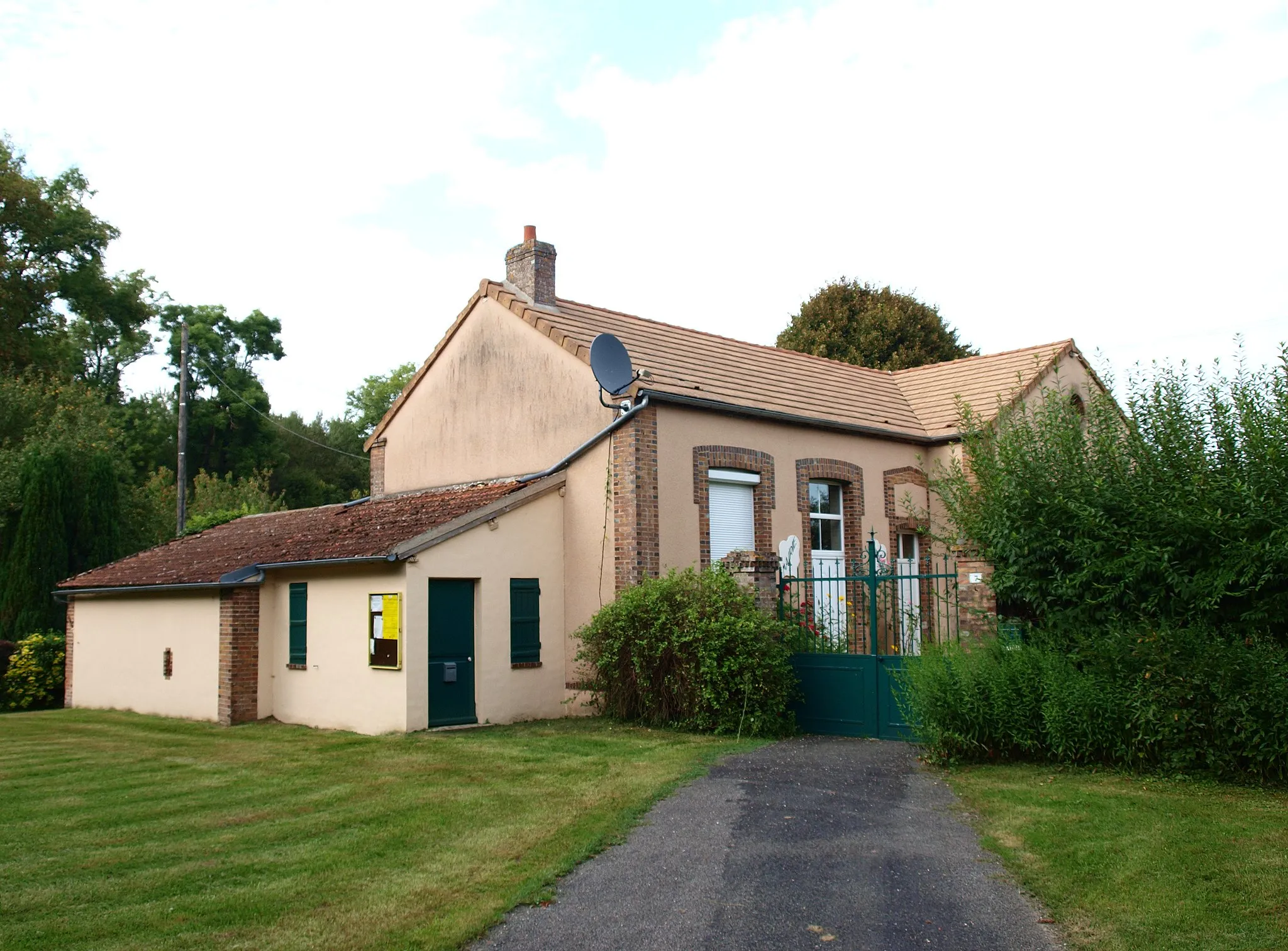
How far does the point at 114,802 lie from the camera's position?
9.35m

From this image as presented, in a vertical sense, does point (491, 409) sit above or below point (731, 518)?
above

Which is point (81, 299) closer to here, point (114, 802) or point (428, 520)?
point (428, 520)

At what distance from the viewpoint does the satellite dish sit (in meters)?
14.3

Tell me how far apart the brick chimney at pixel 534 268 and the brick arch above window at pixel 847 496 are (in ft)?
16.8

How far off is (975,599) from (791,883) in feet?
17.4

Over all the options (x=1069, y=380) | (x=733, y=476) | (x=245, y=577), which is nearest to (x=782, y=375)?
(x=733, y=476)

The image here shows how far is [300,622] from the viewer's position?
1524 cm

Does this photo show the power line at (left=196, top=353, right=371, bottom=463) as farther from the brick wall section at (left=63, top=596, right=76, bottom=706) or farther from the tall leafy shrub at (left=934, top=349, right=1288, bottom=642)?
the tall leafy shrub at (left=934, top=349, right=1288, bottom=642)

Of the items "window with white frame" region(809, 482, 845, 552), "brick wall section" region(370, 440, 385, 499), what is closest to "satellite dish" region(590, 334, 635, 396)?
"window with white frame" region(809, 482, 845, 552)

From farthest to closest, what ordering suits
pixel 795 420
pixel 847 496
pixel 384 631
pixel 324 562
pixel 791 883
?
1. pixel 847 496
2. pixel 795 420
3. pixel 324 562
4. pixel 384 631
5. pixel 791 883

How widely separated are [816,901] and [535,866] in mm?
1878

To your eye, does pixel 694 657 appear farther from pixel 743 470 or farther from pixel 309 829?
pixel 309 829

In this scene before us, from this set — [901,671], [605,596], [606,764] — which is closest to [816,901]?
[606,764]

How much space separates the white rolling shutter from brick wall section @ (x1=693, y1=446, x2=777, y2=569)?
0.26ft
